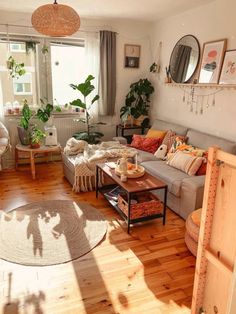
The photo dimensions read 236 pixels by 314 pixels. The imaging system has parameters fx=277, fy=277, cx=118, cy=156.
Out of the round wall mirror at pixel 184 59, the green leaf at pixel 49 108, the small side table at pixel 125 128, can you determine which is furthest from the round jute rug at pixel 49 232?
the round wall mirror at pixel 184 59

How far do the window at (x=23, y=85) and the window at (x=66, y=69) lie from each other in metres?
0.39

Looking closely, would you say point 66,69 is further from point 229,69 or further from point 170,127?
point 229,69

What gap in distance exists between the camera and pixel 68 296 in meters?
1.95

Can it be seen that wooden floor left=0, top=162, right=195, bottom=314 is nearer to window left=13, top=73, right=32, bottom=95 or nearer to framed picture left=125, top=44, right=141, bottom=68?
window left=13, top=73, right=32, bottom=95

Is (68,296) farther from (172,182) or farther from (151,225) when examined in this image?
(172,182)

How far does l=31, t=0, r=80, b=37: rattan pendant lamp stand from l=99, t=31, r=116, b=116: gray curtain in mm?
2276

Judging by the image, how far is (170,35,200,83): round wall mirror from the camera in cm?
383

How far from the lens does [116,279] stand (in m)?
2.12

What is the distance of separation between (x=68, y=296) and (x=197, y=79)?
10.2 feet

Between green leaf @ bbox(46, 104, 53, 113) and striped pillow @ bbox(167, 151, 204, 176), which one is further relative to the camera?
green leaf @ bbox(46, 104, 53, 113)

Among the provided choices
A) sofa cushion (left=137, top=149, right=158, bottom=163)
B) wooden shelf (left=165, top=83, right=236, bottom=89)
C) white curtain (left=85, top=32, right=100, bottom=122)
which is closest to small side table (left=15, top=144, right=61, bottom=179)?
sofa cushion (left=137, top=149, right=158, bottom=163)

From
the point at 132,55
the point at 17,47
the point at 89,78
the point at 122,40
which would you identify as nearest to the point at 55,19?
the point at 89,78

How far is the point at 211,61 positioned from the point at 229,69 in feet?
1.17

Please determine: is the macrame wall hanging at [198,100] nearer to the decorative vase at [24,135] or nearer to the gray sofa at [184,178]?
the gray sofa at [184,178]
